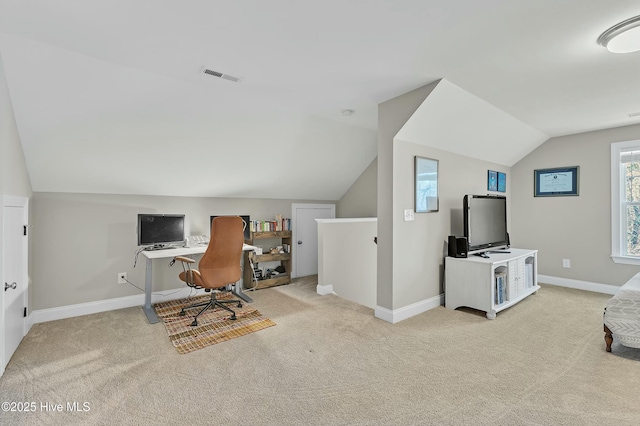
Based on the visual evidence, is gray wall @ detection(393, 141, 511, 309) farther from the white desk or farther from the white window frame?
the white desk

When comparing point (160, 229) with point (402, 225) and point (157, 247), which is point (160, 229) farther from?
point (402, 225)

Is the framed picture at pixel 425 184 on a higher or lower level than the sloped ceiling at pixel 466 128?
lower

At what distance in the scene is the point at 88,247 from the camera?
11.1 feet

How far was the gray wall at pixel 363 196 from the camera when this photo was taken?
522 centimetres

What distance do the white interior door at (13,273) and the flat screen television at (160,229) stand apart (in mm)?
1005

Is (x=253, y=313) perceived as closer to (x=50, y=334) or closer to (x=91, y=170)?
(x=50, y=334)

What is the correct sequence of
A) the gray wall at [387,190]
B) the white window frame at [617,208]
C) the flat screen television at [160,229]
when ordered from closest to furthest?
the gray wall at [387,190] → the flat screen television at [160,229] → the white window frame at [617,208]

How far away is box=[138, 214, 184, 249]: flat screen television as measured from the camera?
11.7 feet

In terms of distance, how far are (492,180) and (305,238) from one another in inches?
122

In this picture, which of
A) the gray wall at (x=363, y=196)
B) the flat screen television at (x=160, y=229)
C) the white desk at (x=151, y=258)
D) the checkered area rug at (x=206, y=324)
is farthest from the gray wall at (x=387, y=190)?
the flat screen television at (x=160, y=229)

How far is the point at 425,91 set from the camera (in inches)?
111

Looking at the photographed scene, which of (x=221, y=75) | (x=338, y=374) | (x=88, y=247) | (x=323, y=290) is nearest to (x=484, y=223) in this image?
(x=323, y=290)

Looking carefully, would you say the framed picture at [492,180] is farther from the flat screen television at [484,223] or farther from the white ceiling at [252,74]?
the white ceiling at [252,74]

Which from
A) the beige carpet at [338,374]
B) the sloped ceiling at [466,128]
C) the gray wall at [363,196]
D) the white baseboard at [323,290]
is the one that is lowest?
the beige carpet at [338,374]
